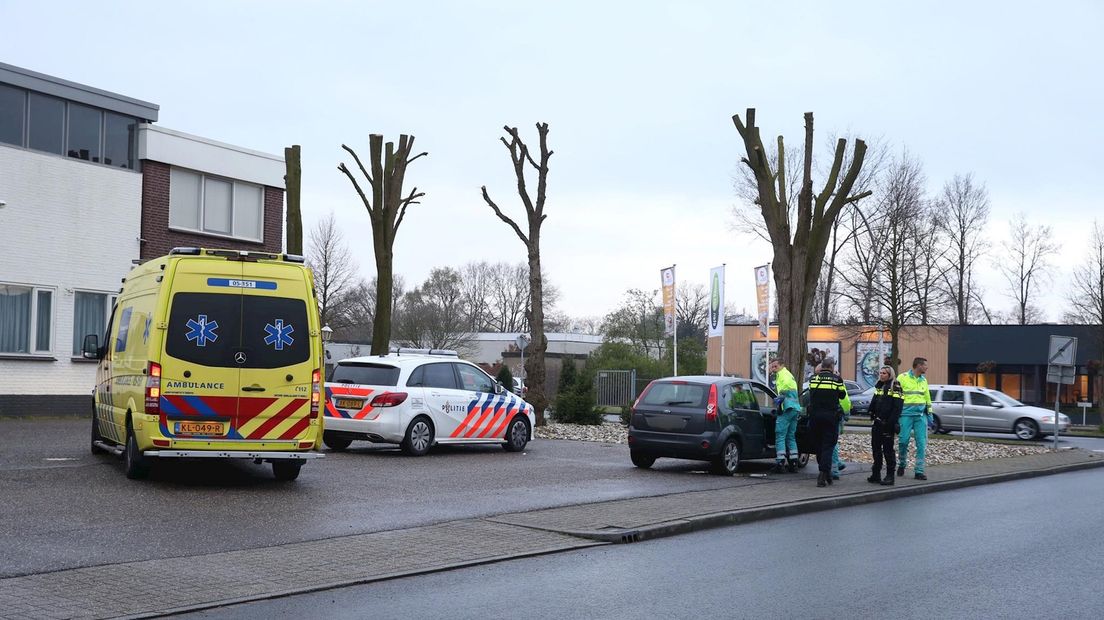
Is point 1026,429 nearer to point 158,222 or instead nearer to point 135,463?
point 158,222

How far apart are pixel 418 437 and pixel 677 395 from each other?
417cm

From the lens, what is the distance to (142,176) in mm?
27609

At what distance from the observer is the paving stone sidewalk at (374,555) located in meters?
7.21

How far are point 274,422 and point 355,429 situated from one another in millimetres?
4436

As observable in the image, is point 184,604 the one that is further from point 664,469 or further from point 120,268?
point 120,268

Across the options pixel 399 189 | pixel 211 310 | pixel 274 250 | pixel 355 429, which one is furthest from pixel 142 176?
pixel 211 310

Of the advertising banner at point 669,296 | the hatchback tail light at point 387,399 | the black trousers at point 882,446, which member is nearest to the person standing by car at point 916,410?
the black trousers at point 882,446

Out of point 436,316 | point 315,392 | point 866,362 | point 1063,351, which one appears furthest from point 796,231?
point 436,316

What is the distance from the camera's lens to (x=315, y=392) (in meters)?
13.3

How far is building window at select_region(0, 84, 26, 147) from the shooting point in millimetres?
24891

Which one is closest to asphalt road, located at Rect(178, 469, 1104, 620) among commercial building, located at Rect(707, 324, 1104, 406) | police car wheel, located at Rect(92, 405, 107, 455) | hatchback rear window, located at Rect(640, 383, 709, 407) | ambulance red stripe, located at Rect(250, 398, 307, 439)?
hatchback rear window, located at Rect(640, 383, 709, 407)

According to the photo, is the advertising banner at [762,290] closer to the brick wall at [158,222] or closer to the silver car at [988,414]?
the silver car at [988,414]

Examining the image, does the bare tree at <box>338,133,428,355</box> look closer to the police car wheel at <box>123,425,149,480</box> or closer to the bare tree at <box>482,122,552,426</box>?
the bare tree at <box>482,122,552,426</box>

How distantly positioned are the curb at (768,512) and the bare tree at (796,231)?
18.3 ft
